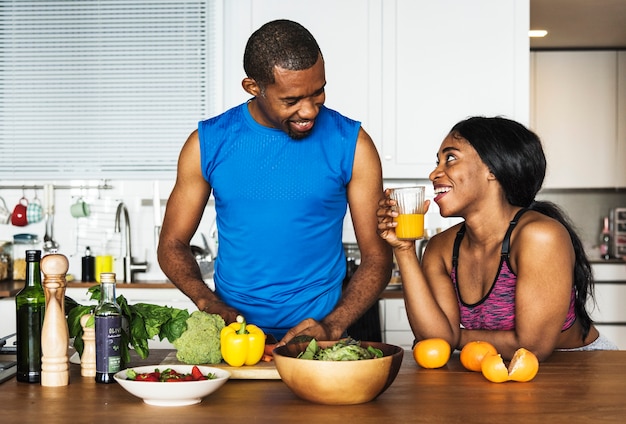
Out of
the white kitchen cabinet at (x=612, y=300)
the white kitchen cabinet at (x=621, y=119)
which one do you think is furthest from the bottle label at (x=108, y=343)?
the white kitchen cabinet at (x=621, y=119)

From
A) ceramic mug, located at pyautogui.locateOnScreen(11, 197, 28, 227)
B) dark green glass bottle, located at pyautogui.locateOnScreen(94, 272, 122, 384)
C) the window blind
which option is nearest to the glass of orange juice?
dark green glass bottle, located at pyautogui.locateOnScreen(94, 272, 122, 384)

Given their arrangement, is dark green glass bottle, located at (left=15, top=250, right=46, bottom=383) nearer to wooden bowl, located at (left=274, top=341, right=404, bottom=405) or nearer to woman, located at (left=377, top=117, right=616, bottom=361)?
wooden bowl, located at (left=274, top=341, right=404, bottom=405)

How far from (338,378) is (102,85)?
11.8ft

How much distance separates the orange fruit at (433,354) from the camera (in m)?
1.94

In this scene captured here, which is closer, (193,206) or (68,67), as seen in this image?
(193,206)

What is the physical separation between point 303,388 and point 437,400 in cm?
27

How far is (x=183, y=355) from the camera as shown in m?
1.83

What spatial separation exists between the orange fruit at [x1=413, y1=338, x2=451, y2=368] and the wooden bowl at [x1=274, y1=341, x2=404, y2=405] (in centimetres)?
35

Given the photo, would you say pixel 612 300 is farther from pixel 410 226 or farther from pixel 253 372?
pixel 253 372

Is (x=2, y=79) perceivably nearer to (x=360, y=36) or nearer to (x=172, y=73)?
(x=172, y=73)

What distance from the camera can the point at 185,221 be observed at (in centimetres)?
240

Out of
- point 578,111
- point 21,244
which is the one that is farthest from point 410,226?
point 578,111

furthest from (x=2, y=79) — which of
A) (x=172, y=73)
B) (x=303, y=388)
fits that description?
(x=303, y=388)

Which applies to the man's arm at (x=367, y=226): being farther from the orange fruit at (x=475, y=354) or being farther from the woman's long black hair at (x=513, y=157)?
the orange fruit at (x=475, y=354)
